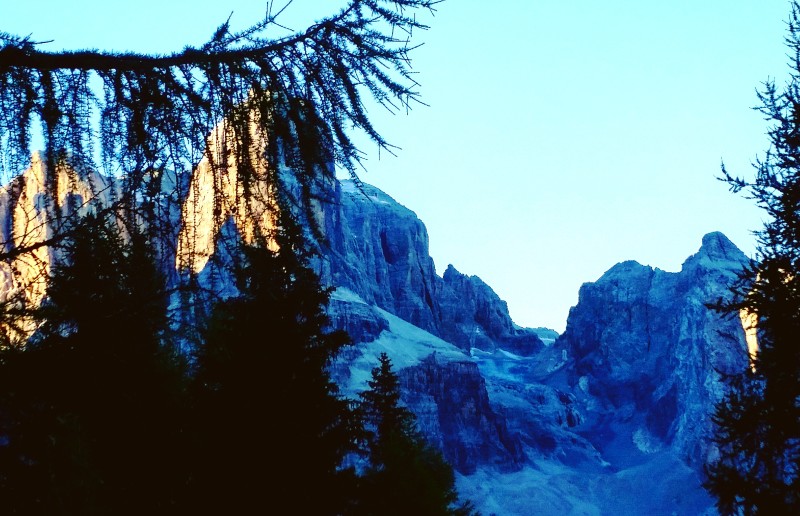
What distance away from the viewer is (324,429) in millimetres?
13172

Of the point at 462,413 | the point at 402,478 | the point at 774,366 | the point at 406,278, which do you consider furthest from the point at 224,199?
the point at 406,278

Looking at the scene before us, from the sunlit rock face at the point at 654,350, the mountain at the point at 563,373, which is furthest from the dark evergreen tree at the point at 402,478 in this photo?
the sunlit rock face at the point at 654,350

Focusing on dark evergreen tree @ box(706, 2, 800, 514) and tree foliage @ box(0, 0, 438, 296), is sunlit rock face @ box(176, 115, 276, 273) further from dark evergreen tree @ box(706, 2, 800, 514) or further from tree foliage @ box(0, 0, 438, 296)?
dark evergreen tree @ box(706, 2, 800, 514)

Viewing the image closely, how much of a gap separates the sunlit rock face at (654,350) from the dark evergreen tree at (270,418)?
89.9 meters

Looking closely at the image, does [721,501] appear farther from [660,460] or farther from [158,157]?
[660,460]

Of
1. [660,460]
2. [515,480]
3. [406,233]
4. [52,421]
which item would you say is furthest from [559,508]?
[52,421]

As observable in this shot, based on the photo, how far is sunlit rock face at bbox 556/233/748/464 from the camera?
100188 mm

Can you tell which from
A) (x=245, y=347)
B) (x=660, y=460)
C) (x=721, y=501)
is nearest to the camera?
(x=721, y=501)

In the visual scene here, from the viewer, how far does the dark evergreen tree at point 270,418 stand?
39.5ft

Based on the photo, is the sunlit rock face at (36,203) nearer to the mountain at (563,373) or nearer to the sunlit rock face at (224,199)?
the sunlit rock face at (224,199)

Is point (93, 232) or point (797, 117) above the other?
point (797, 117)

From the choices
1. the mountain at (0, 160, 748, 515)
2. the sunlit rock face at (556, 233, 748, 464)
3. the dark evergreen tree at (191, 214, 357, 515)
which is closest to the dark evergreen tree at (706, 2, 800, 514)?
the dark evergreen tree at (191, 214, 357, 515)

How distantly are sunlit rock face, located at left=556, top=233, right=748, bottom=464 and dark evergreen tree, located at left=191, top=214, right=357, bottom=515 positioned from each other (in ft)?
295

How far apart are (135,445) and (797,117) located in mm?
11530
